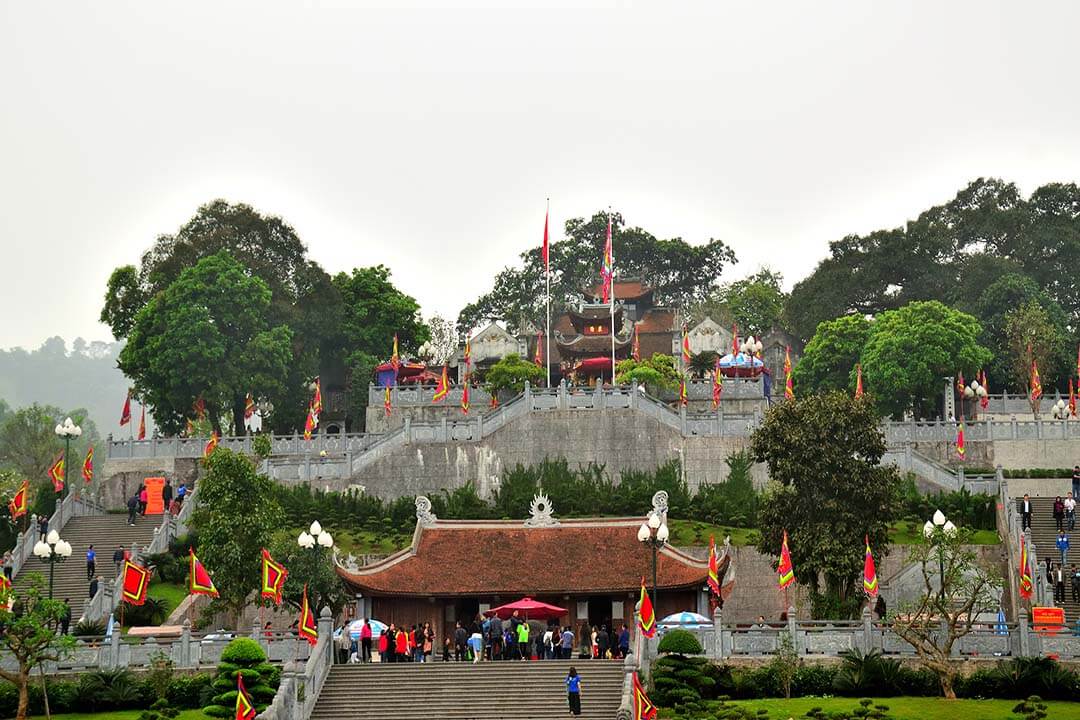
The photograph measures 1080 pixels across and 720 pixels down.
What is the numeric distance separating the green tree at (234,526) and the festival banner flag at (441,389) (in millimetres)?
22310

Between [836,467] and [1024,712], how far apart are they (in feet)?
41.2

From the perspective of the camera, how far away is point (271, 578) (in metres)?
47.2

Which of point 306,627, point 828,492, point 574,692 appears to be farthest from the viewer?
point 828,492

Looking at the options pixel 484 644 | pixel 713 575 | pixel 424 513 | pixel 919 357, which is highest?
pixel 919 357

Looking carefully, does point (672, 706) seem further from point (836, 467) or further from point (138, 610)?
point (138, 610)

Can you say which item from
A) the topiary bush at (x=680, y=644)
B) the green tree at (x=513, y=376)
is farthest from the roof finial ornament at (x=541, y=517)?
the green tree at (x=513, y=376)

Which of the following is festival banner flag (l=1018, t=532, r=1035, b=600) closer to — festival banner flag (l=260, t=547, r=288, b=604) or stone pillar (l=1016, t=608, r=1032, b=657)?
stone pillar (l=1016, t=608, r=1032, b=657)

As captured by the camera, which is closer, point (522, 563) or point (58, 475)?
point (522, 563)

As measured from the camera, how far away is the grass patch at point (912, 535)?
5616 cm

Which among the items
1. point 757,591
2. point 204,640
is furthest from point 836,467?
point 204,640

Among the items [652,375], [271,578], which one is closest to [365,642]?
[271,578]

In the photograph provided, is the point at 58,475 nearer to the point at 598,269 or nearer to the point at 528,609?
the point at 528,609

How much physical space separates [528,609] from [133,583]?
10.8 meters

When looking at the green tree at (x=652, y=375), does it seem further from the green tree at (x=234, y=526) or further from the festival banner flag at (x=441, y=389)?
the green tree at (x=234, y=526)
